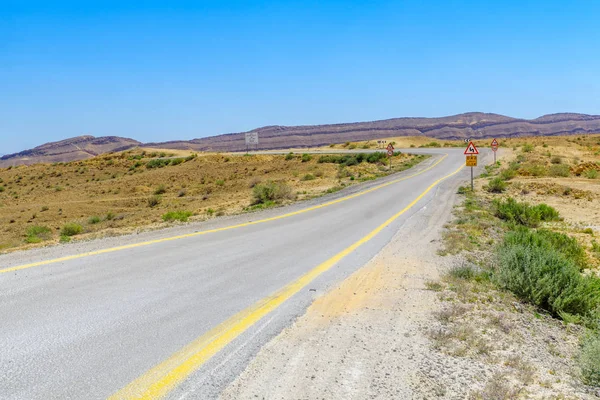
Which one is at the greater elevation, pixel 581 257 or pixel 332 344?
pixel 332 344

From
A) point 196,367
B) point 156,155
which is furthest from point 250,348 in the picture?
point 156,155

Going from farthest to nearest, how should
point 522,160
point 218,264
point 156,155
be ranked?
point 156,155
point 522,160
point 218,264

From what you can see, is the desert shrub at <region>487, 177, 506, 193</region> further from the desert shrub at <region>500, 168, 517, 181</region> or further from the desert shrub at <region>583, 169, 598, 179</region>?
the desert shrub at <region>583, 169, 598, 179</region>

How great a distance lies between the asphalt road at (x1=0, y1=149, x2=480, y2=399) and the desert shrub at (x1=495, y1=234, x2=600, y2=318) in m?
2.70

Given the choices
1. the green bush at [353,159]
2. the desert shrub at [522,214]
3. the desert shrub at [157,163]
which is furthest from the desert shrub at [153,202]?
the desert shrub at [157,163]

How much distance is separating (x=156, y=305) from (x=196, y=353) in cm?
173

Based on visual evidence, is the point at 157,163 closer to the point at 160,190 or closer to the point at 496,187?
the point at 160,190

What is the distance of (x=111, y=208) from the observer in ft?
122

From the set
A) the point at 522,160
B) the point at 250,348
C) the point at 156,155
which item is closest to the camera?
the point at 250,348

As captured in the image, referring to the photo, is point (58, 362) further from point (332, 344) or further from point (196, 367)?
point (332, 344)

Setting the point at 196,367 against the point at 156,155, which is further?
the point at 156,155

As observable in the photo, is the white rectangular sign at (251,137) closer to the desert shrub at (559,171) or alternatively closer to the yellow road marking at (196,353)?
the desert shrub at (559,171)

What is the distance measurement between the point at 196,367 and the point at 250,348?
26.7 inches

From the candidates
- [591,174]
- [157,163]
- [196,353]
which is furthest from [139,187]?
[196,353]
